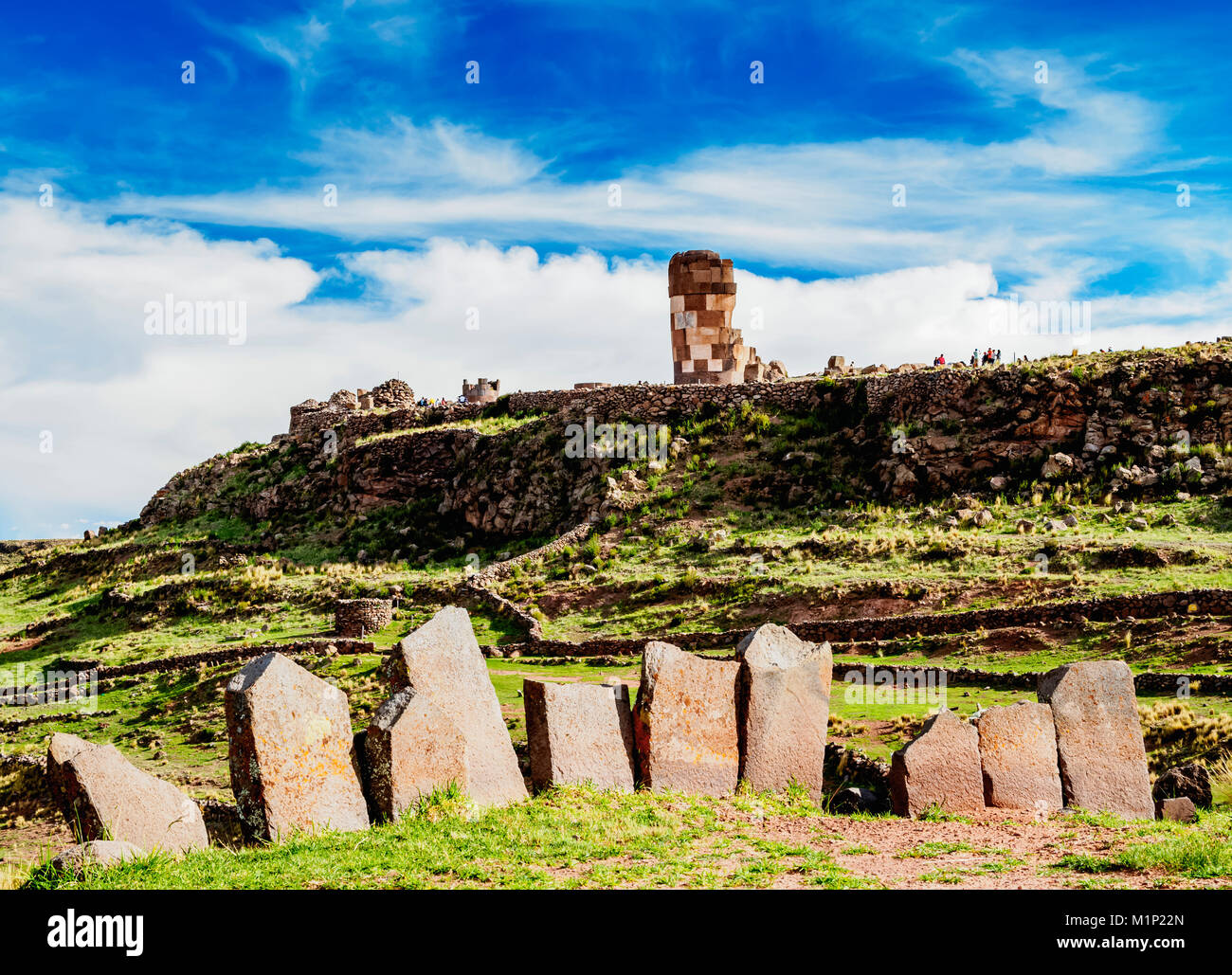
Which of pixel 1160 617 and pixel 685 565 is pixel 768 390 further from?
pixel 1160 617

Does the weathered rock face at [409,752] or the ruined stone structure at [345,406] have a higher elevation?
the ruined stone structure at [345,406]

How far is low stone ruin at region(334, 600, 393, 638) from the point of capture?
32.5 meters

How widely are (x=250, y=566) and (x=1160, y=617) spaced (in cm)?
3042

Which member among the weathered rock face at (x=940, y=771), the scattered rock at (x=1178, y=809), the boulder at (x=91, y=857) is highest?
the boulder at (x=91, y=857)

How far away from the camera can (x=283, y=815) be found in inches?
418

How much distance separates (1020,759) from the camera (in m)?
14.1

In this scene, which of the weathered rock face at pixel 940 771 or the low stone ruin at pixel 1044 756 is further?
the low stone ruin at pixel 1044 756

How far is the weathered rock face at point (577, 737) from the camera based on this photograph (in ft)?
41.0

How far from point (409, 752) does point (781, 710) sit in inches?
180

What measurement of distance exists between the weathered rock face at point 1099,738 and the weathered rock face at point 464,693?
6.81m

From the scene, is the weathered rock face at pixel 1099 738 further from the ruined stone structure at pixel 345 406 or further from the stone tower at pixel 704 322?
the ruined stone structure at pixel 345 406

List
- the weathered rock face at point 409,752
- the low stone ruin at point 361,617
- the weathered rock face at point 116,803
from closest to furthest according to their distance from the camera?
1. the weathered rock face at point 116,803
2. the weathered rock face at point 409,752
3. the low stone ruin at point 361,617

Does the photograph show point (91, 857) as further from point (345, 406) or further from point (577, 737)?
point (345, 406)

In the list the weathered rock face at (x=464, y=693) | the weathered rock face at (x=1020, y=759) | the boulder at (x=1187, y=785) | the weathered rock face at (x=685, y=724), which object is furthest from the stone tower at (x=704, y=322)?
the weathered rock face at (x=464, y=693)
